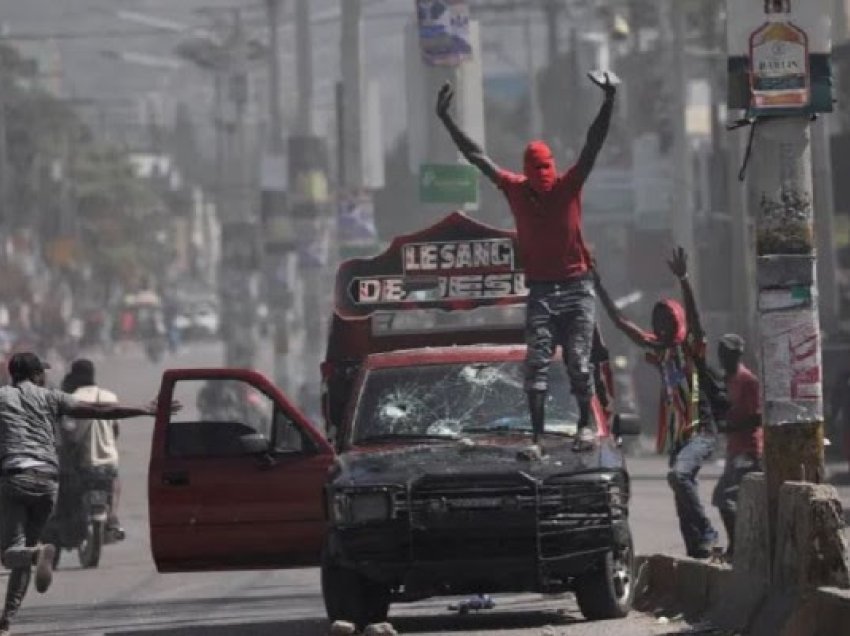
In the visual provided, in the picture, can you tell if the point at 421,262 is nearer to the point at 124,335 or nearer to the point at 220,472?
the point at 220,472

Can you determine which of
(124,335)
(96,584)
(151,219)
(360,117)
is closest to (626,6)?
(360,117)

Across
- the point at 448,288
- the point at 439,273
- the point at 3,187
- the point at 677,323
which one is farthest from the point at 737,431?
the point at 3,187

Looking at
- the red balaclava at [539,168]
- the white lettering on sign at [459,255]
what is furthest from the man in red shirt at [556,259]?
the white lettering on sign at [459,255]

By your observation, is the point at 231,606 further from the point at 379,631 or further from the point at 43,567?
the point at 379,631

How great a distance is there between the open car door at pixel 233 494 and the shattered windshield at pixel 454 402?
1.72 feet

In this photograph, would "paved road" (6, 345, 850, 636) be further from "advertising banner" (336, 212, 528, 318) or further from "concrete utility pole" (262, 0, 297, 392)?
"concrete utility pole" (262, 0, 297, 392)

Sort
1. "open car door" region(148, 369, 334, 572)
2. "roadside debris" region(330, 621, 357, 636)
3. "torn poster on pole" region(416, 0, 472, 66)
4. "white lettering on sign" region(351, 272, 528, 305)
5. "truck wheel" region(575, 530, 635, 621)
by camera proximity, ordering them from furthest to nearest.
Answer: "torn poster on pole" region(416, 0, 472, 66)
"white lettering on sign" region(351, 272, 528, 305)
"open car door" region(148, 369, 334, 572)
"truck wheel" region(575, 530, 635, 621)
"roadside debris" region(330, 621, 357, 636)

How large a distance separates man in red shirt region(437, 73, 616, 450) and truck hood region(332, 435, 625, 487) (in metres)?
0.23

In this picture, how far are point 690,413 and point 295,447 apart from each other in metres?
2.47

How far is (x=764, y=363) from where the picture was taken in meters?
13.7

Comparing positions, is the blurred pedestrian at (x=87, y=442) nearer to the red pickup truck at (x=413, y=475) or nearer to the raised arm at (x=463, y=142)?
the red pickup truck at (x=413, y=475)

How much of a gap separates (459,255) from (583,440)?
3.94 metres

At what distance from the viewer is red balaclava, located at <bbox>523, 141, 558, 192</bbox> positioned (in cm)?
1526

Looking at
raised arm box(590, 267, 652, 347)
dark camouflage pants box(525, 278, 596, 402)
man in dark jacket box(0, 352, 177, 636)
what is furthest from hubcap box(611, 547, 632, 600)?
man in dark jacket box(0, 352, 177, 636)
